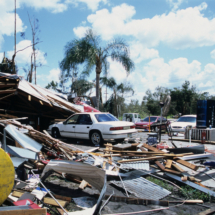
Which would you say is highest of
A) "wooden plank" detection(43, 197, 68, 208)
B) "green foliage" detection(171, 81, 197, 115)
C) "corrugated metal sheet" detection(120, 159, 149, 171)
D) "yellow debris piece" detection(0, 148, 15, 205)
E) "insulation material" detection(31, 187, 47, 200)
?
"green foliage" detection(171, 81, 197, 115)

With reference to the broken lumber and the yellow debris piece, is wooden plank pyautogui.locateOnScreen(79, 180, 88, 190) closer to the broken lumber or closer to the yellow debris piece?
the broken lumber

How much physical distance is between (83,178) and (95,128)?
527 cm

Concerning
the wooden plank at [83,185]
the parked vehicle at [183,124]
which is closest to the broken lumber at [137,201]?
the wooden plank at [83,185]

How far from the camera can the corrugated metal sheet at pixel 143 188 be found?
4.21m

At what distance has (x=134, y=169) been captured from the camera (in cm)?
509

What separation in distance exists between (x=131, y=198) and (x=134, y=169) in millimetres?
1207

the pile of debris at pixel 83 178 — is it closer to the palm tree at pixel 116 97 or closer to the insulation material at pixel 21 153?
the insulation material at pixel 21 153

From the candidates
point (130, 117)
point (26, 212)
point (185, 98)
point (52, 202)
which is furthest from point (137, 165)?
point (185, 98)

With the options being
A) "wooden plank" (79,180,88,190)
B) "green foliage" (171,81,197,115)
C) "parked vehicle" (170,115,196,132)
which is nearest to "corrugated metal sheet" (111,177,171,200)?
"wooden plank" (79,180,88,190)

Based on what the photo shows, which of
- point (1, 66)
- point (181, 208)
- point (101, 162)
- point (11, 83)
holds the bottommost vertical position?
point (181, 208)

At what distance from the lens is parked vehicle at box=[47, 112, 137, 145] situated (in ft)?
30.7

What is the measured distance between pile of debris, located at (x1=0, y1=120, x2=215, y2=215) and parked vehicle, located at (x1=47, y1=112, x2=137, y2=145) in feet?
10.2

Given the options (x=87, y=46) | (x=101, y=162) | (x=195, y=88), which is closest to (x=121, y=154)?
(x=101, y=162)

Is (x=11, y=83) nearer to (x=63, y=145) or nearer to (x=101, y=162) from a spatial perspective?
(x=63, y=145)
